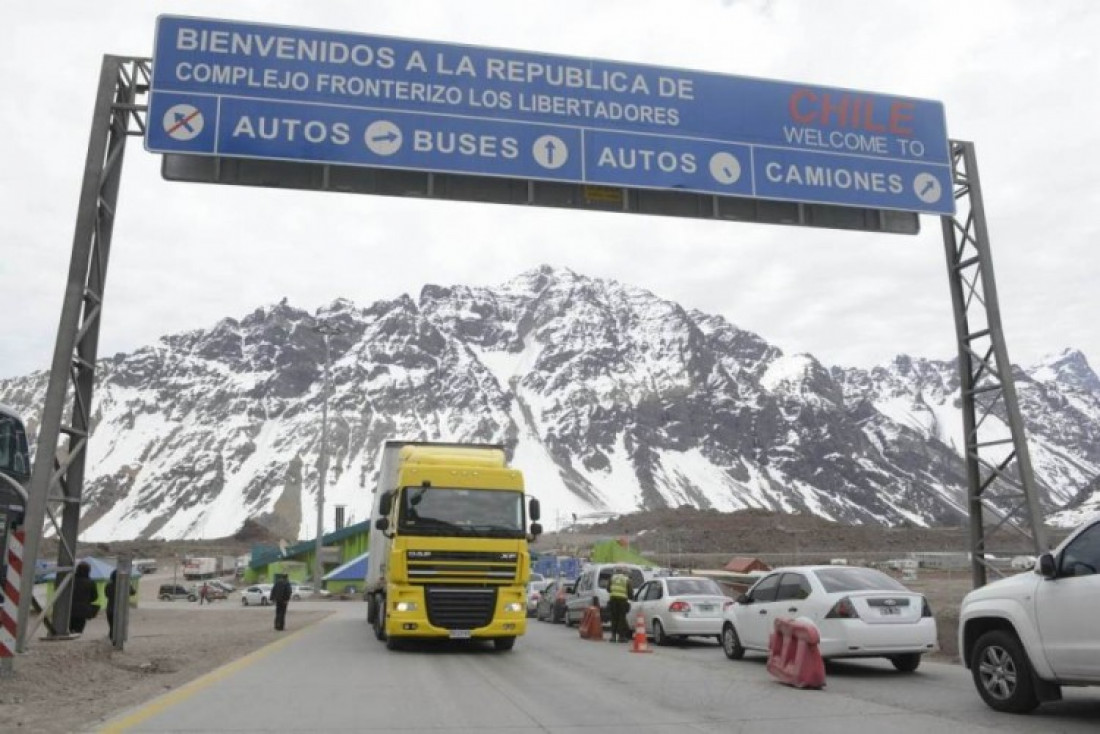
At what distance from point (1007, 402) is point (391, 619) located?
39.4 ft

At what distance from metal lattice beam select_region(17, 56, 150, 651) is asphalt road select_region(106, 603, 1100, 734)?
155 inches

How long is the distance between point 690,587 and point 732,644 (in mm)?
3449

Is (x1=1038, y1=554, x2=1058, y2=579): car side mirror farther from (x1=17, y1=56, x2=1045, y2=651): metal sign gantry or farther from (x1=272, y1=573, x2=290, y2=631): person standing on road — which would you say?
(x1=272, y1=573, x2=290, y2=631): person standing on road

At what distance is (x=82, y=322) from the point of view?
1591 centimetres

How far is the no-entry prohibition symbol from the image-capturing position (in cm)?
1514

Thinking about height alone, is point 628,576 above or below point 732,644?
above

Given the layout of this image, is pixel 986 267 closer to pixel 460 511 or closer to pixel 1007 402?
pixel 1007 402

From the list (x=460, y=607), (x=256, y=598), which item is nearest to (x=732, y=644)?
(x=460, y=607)

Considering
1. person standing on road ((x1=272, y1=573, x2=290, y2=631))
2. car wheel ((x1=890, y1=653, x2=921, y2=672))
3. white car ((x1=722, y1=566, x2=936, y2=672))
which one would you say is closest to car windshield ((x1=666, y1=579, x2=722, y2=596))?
white car ((x1=722, y1=566, x2=936, y2=672))

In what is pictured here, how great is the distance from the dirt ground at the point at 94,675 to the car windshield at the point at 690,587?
7821mm

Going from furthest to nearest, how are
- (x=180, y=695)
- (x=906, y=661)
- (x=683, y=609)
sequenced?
(x=683, y=609) → (x=906, y=661) → (x=180, y=695)

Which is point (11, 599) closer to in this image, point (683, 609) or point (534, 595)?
point (683, 609)

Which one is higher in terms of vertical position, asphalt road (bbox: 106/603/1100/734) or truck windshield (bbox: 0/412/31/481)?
truck windshield (bbox: 0/412/31/481)

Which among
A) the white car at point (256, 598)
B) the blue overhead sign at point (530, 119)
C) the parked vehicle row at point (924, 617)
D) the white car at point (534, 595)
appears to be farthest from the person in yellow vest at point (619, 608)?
the white car at point (256, 598)
